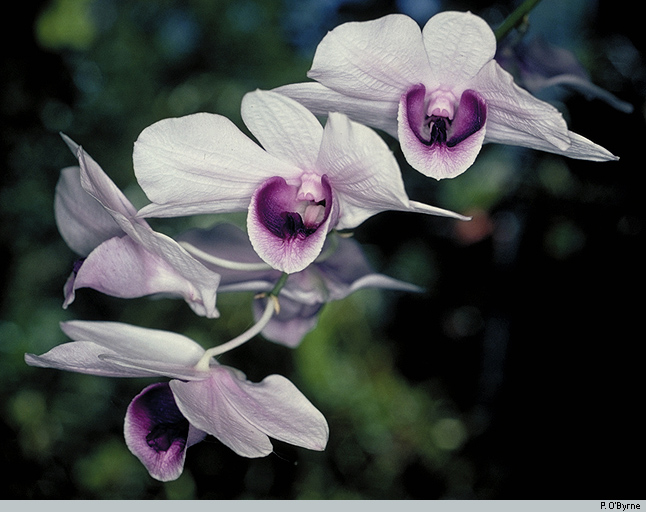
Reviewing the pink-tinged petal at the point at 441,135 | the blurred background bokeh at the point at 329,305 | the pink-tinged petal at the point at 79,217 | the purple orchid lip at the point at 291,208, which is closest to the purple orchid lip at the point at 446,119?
the pink-tinged petal at the point at 441,135

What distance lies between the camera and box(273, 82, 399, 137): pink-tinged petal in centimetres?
58

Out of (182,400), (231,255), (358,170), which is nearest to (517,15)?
(358,170)

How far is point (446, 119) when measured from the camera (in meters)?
0.59

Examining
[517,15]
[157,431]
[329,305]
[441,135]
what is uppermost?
[517,15]

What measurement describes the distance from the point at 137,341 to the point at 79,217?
0.18 meters

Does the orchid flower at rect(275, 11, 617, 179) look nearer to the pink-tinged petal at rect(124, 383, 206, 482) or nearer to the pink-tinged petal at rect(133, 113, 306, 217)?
the pink-tinged petal at rect(133, 113, 306, 217)

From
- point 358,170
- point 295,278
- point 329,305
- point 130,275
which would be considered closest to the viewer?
point 358,170

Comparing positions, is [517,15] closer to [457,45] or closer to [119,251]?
[457,45]

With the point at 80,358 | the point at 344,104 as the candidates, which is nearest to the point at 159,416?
the point at 80,358

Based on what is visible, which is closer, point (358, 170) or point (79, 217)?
point (358, 170)

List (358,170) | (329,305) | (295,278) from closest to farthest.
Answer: (358,170) → (295,278) → (329,305)

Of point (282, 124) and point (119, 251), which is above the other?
point (282, 124)

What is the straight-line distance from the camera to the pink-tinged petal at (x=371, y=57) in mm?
526

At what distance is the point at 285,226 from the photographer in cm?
57
